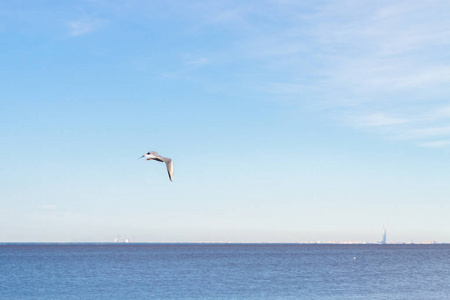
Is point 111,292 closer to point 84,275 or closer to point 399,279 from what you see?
point 84,275

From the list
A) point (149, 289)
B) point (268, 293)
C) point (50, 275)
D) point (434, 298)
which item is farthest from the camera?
point (50, 275)

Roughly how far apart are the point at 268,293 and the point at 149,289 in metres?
16.7

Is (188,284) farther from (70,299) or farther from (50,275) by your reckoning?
(50,275)

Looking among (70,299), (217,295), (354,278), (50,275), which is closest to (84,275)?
(50,275)

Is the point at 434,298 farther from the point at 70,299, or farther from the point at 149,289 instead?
the point at 70,299

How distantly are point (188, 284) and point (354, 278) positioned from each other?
2916 centimetres

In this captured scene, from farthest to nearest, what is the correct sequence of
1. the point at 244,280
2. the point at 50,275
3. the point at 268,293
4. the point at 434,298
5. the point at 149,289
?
1. the point at 50,275
2. the point at 244,280
3. the point at 149,289
4. the point at 268,293
5. the point at 434,298

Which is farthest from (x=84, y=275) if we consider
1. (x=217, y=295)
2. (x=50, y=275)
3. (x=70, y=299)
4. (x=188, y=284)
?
(x=217, y=295)

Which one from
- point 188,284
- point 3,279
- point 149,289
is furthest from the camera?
point 3,279

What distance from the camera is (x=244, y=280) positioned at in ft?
272

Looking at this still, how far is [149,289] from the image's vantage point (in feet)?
232

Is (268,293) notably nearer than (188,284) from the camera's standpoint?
Yes

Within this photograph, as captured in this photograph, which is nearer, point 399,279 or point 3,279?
point 399,279

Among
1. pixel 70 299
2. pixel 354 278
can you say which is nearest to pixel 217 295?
pixel 70 299
